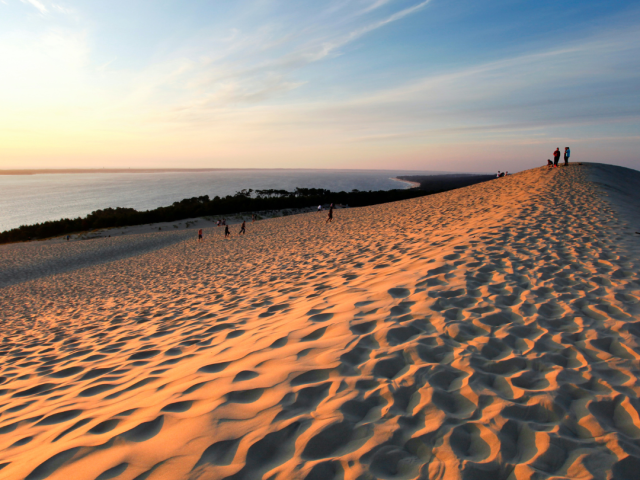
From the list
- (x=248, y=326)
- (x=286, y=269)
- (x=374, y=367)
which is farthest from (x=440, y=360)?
(x=286, y=269)

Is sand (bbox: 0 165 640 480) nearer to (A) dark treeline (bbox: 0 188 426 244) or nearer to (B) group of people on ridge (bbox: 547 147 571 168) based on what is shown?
(B) group of people on ridge (bbox: 547 147 571 168)

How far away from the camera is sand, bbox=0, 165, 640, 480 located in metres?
1.84

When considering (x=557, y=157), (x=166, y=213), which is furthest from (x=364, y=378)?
(x=166, y=213)

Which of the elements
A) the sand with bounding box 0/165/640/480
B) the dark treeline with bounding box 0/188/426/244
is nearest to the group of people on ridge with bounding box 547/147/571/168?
the sand with bounding box 0/165/640/480

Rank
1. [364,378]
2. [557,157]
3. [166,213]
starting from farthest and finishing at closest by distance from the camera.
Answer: [166,213]
[557,157]
[364,378]

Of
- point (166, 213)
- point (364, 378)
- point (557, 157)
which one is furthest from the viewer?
point (166, 213)

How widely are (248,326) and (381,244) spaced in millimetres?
5777

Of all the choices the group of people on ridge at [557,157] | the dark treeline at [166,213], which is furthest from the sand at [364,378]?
the dark treeline at [166,213]

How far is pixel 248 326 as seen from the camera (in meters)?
4.34

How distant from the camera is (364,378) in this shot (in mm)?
2506

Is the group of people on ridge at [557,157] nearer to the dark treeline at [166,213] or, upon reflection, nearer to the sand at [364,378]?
the sand at [364,378]

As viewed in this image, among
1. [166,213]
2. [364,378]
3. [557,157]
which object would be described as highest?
[557,157]

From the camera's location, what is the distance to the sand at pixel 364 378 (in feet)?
6.05

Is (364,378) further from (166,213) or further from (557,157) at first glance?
(166,213)
